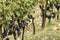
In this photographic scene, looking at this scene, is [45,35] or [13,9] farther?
[45,35]

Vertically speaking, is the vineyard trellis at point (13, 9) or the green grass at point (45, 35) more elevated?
the vineyard trellis at point (13, 9)

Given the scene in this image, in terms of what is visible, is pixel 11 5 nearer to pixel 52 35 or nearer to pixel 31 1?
pixel 31 1

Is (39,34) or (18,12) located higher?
(18,12)

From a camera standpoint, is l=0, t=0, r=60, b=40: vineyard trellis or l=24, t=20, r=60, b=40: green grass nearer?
l=0, t=0, r=60, b=40: vineyard trellis

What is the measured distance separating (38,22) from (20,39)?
24.3 feet

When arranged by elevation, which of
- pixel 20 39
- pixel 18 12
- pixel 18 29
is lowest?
pixel 20 39

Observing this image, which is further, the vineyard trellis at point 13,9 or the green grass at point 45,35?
the green grass at point 45,35

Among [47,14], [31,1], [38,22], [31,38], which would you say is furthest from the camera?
[38,22]

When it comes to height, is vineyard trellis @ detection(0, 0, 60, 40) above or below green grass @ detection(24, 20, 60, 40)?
above

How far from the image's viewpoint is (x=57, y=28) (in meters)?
36.6

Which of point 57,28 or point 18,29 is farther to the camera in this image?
point 57,28

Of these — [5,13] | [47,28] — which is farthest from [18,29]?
[47,28]

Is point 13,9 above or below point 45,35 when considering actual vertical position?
above

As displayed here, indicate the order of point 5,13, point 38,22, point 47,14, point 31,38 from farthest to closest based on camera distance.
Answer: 1. point 38,22
2. point 47,14
3. point 31,38
4. point 5,13
